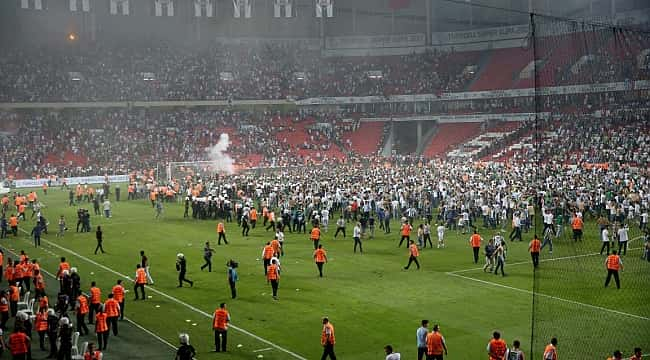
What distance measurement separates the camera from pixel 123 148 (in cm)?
6381

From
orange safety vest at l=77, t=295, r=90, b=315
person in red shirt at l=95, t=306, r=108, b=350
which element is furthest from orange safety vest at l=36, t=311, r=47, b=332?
person in red shirt at l=95, t=306, r=108, b=350

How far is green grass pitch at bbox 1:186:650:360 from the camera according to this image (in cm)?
1738

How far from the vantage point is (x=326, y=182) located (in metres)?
43.2

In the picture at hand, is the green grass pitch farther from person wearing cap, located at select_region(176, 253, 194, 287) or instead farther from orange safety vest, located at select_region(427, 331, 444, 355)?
orange safety vest, located at select_region(427, 331, 444, 355)

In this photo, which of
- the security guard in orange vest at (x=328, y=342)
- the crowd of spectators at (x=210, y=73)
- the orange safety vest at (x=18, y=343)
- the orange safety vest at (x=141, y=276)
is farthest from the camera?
the crowd of spectators at (x=210, y=73)

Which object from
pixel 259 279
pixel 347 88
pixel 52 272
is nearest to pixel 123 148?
pixel 347 88

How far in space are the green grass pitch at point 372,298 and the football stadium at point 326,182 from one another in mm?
103

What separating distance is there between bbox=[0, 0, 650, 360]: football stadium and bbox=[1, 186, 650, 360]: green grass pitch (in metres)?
0.10

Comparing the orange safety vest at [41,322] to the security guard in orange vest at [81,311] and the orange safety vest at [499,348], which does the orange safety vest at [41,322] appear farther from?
the orange safety vest at [499,348]

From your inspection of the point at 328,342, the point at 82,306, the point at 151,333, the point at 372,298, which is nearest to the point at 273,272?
the point at 372,298

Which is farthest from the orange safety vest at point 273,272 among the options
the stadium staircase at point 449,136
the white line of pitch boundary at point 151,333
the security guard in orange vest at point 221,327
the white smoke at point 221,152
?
the stadium staircase at point 449,136

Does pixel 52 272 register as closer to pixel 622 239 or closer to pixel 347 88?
pixel 622 239

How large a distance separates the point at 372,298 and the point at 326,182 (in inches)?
870

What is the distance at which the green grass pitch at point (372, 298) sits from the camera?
17.4 metres
